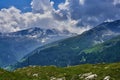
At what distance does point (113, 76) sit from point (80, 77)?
30.1ft

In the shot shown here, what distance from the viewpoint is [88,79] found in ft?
271

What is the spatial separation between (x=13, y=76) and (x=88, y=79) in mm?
25467

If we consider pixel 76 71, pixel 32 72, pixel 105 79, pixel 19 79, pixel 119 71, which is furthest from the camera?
pixel 32 72

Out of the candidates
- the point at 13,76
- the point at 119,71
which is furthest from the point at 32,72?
the point at 13,76

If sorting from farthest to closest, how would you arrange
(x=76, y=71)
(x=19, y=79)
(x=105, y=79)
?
(x=76, y=71) → (x=105, y=79) → (x=19, y=79)

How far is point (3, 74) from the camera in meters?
63.1

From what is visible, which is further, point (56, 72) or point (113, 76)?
point (56, 72)

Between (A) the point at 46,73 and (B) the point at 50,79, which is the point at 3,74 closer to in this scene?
(B) the point at 50,79

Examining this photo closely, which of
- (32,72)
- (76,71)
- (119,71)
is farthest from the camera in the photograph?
(32,72)

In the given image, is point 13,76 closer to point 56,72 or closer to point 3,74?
point 3,74

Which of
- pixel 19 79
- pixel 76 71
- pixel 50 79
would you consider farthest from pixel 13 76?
pixel 76 71

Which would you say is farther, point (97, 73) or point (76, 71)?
point (76, 71)

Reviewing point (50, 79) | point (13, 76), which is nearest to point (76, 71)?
point (50, 79)

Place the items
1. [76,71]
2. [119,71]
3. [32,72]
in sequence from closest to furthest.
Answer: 1. [119,71]
2. [76,71]
3. [32,72]
